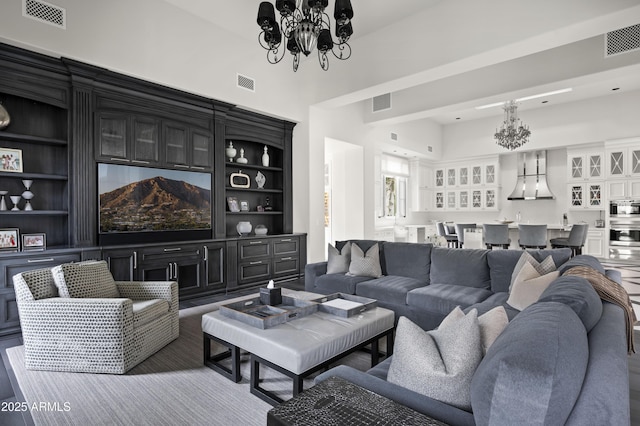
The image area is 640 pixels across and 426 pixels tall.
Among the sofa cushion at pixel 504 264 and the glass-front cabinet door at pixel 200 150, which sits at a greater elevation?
the glass-front cabinet door at pixel 200 150

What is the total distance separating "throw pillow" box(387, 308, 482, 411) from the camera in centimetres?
121

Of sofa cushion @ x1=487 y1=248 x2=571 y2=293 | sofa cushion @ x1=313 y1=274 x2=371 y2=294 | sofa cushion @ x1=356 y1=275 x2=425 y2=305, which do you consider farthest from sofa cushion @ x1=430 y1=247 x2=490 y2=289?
sofa cushion @ x1=313 y1=274 x2=371 y2=294

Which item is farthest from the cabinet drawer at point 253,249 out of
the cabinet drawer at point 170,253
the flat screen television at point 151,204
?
the cabinet drawer at point 170,253

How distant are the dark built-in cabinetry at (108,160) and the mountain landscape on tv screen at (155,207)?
0.11 meters

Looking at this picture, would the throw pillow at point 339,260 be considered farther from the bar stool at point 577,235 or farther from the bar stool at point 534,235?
the bar stool at point 577,235

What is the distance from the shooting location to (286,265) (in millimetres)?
5938

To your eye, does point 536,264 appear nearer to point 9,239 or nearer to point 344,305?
point 344,305

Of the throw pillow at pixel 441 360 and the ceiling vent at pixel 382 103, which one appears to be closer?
the throw pillow at pixel 441 360

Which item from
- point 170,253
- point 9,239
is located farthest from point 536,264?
point 9,239

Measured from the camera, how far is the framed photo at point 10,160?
3.54 metres

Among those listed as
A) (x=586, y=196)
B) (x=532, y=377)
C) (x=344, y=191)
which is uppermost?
(x=344, y=191)

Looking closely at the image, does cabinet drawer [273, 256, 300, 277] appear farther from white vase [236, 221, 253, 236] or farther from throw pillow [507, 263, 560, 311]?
throw pillow [507, 263, 560, 311]

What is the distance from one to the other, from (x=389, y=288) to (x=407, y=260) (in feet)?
2.06

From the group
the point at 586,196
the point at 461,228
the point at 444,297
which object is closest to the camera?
the point at 444,297
